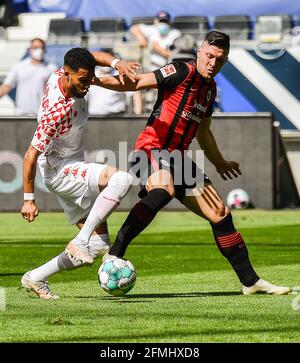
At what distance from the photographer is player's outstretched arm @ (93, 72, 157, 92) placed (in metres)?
9.42

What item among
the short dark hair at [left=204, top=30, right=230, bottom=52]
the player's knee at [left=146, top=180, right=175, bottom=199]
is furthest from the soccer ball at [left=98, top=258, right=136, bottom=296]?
the short dark hair at [left=204, top=30, right=230, bottom=52]

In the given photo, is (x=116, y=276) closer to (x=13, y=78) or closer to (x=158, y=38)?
(x=13, y=78)

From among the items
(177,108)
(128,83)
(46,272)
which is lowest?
(46,272)

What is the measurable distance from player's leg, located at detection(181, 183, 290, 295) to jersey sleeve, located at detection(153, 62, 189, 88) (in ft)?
2.94

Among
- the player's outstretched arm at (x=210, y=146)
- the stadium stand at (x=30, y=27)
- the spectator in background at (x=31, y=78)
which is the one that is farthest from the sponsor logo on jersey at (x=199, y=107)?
the stadium stand at (x=30, y=27)

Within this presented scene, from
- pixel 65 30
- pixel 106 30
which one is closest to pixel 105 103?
pixel 106 30

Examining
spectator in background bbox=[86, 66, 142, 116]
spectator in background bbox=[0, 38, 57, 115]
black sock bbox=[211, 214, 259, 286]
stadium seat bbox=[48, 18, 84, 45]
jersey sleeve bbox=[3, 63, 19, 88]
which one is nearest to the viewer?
black sock bbox=[211, 214, 259, 286]

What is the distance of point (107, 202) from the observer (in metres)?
9.45

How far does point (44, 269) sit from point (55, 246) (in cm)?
493

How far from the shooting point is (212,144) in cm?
1030

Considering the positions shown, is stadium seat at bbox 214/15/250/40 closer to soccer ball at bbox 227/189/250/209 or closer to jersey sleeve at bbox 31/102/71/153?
Answer: soccer ball at bbox 227/189/250/209

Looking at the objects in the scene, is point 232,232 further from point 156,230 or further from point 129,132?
point 129,132

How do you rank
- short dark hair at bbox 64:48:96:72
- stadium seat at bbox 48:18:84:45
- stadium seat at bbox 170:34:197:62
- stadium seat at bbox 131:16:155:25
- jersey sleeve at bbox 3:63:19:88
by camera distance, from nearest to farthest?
short dark hair at bbox 64:48:96:72 → stadium seat at bbox 170:34:197:62 → jersey sleeve at bbox 3:63:19:88 → stadium seat at bbox 48:18:84:45 → stadium seat at bbox 131:16:155:25

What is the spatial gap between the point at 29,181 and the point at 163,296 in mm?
1531
